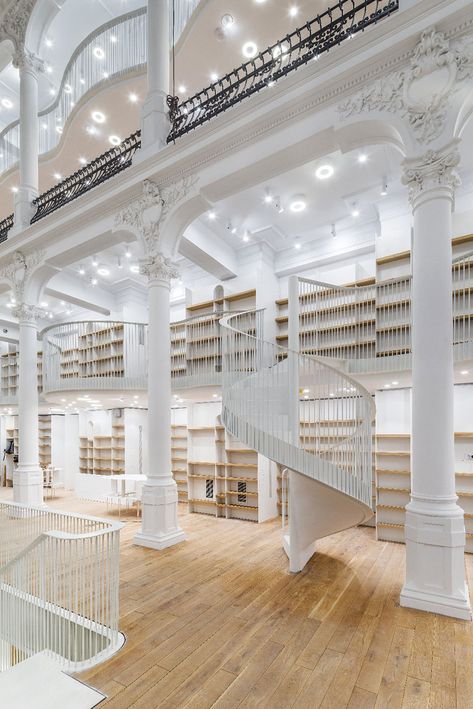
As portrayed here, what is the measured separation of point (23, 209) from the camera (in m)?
7.80

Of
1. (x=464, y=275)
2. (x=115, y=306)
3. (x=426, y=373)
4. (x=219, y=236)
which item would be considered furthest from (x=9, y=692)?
(x=115, y=306)

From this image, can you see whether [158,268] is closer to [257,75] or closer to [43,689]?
[257,75]

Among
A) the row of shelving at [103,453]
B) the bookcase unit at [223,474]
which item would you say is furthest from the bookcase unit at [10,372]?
the bookcase unit at [223,474]

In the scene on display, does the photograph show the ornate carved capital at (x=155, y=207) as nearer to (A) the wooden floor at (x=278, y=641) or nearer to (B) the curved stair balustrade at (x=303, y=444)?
(B) the curved stair balustrade at (x=303, y=444)

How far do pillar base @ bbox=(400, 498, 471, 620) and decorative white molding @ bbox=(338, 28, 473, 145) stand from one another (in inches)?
130

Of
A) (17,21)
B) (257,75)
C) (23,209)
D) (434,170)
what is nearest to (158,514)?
(434,170)

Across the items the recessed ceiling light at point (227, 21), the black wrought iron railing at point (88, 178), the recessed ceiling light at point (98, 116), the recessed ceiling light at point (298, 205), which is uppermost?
the recessed ceiling light at point (227, 21)

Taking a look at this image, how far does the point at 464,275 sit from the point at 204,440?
5.57 meters

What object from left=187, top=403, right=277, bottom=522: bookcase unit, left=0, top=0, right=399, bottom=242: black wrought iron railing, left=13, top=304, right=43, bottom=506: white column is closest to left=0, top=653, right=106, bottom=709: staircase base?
left=187, top=403, right=277, bottom=522: bookcase unit

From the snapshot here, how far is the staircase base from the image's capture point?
1312mm

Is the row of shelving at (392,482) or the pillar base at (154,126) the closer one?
the pillar base at (154,126)

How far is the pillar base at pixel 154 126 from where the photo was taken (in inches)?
220

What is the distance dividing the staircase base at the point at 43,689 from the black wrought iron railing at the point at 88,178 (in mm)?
6345

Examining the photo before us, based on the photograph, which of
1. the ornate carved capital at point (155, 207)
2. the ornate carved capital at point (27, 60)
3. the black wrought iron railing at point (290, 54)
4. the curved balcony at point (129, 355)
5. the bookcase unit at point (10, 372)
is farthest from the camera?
the bookcase unit at point (10, 372)
